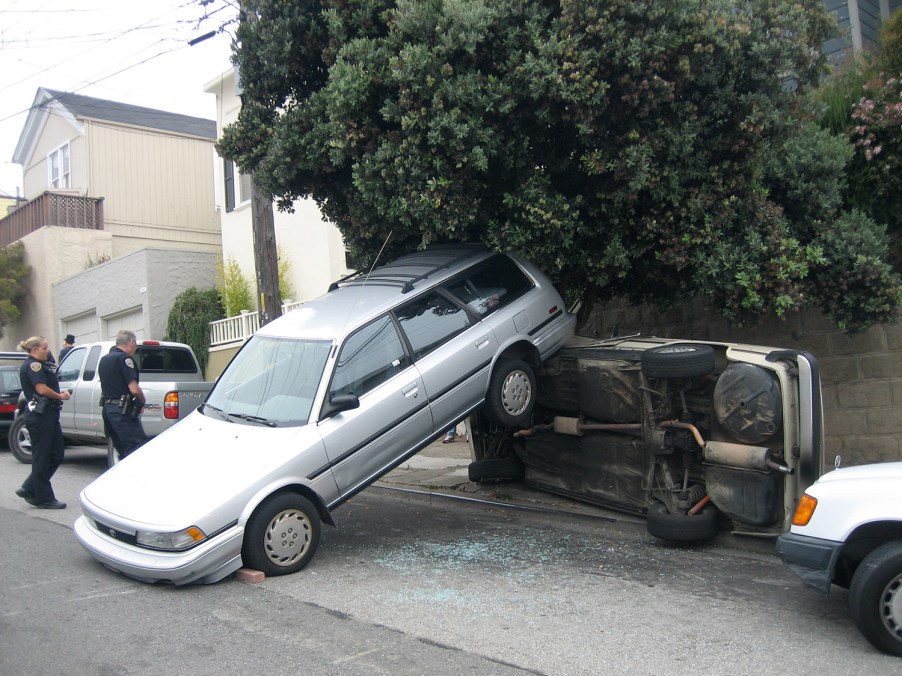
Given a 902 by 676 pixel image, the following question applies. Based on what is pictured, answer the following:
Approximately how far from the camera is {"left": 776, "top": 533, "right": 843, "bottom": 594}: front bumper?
4828 mm

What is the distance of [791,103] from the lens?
26.3 feet

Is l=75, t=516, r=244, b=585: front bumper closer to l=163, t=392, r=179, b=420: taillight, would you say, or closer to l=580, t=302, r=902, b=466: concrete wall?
l=163, t=392, r=179, b=420: taillight

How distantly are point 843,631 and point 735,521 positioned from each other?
5.71ft

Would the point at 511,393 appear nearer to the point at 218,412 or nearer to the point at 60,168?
the point at 218,412

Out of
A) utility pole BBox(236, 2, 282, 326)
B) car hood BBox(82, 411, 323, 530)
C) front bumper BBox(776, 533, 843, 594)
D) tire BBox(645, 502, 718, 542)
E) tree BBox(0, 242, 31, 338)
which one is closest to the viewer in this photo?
front bumper BBox(776, 533, 843, 594)

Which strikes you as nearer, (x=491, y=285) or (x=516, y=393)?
(x=516, y=393)

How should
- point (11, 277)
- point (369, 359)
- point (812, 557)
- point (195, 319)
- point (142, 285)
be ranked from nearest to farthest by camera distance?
point (812, 557)
point (369, 359)
point (195, 319)
point (142, 285)
point (11, 277)

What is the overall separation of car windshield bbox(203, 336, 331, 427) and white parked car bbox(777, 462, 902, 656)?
11.6 feet

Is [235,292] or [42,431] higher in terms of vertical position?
[235,292]

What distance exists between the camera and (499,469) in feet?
30.7

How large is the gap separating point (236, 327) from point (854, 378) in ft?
40.7

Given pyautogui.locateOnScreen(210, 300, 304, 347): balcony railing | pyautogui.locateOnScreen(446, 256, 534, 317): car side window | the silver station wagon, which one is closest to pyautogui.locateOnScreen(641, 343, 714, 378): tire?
the silver station wagon

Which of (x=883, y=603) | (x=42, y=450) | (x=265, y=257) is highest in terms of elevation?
(x=265, y=257)

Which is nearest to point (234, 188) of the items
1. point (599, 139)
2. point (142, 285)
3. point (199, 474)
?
point (142, 285)
